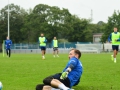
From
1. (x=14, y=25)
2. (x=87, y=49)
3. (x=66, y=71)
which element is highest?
(x=14, y=25)

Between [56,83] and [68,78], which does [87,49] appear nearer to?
[68,78]

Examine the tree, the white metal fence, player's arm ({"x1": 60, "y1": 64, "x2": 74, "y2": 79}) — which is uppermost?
the tree

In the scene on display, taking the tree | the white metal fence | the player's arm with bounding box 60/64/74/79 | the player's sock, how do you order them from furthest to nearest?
the tree, the white metal fence, the player's sock, the player's arm with bounding box 60/64/74/79

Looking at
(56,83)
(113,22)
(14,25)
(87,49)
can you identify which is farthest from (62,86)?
(14,25)

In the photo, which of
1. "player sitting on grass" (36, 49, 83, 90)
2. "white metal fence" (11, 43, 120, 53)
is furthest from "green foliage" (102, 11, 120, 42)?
"player sitting on grass" (36, 49, 83, 90)

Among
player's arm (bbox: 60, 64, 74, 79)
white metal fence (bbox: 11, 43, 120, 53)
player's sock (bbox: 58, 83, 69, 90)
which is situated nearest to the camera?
player's arm (bbox: 60, 64, 74, 79)

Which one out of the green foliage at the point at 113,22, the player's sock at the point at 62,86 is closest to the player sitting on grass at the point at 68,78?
the player's sock at the point at 62,86

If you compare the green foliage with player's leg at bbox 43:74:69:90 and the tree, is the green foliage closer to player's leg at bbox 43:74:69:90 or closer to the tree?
the tree

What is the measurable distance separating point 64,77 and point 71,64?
46cm

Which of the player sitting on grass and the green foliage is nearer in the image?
the player sitting on grass

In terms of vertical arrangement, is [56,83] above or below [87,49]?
above

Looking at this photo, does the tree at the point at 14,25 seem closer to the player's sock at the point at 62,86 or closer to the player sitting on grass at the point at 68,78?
the player sitting on grass at the point at 68,78

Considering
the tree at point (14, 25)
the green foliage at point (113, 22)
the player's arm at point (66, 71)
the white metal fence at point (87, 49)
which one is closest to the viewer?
the player's arm at point (66, 71)

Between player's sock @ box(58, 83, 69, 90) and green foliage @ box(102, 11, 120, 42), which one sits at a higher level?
green foliage @ box(102, 11, 120, 42)
